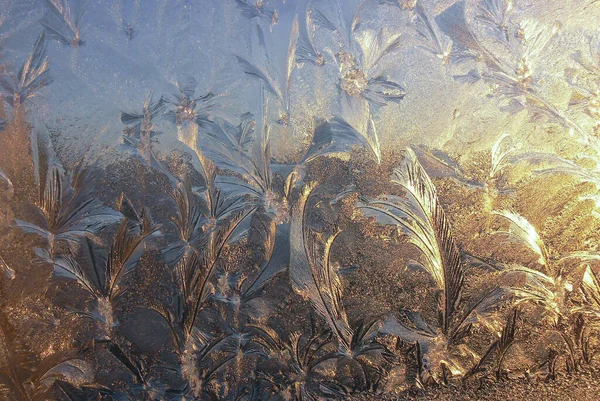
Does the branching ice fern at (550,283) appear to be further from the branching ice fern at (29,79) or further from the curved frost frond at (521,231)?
the branching ice fern at (29,79)

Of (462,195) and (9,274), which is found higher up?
(462,195)

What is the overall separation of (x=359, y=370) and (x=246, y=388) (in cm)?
12

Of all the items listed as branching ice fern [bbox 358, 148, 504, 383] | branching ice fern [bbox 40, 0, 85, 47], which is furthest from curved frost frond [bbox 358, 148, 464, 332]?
branching ice fern [bbox 40, 0, 85, 47]

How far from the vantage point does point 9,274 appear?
50 centimetres

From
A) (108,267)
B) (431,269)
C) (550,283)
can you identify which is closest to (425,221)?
(431,269)

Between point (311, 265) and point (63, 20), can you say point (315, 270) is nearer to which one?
point (311, 265)

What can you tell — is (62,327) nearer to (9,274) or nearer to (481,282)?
(9,274)

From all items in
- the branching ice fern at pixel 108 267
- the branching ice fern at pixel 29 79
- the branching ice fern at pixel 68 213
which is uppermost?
the branching ice fern at pixel 29 79

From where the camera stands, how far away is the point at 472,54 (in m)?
0.51

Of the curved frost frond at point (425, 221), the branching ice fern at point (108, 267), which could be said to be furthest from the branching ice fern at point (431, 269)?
the branching ice fern at point (108, 267)

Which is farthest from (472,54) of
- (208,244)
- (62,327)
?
(62,327)

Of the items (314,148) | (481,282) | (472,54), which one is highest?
(472,54)

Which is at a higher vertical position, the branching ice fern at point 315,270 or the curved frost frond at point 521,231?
the curved frost frond at point 521,231

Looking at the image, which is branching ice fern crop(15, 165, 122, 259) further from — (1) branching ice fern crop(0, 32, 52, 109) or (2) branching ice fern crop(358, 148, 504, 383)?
(2) branching ice fern crop(358, 148, 504, 383)
